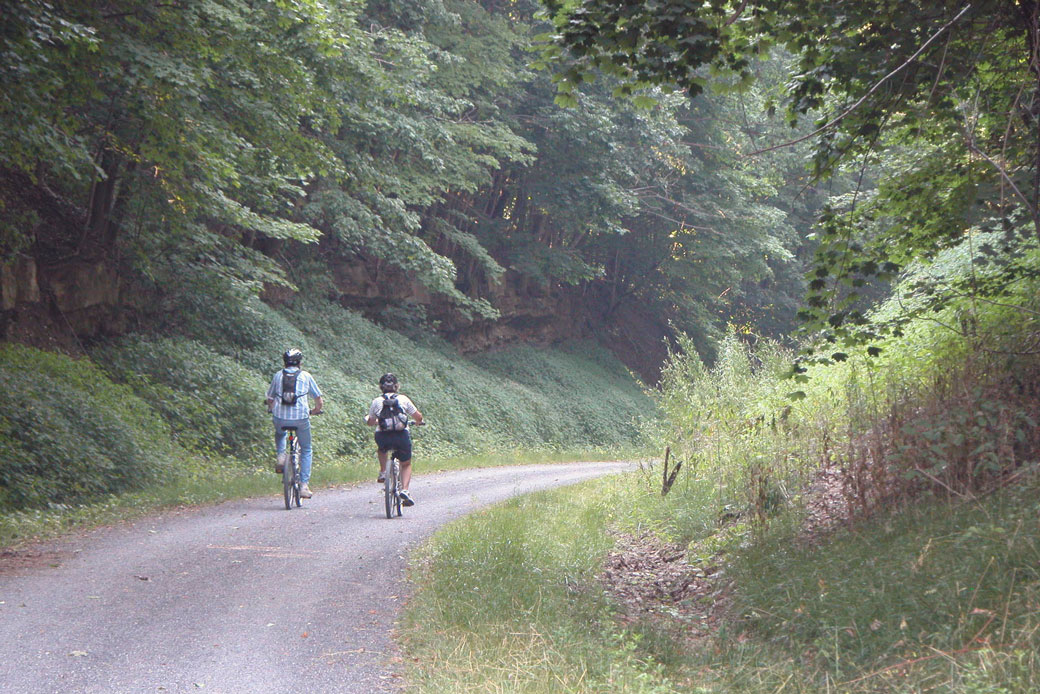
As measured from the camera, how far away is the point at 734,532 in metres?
8.53

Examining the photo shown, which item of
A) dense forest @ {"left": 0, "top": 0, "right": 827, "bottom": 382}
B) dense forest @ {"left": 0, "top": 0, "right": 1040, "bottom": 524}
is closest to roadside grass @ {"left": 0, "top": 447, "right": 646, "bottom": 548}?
dense forest @ {"left": 0, "top": 0, "right": 1040, "bottom": 524}

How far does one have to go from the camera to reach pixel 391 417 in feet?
36.2

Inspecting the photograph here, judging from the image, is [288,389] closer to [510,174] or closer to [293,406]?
[293,406]

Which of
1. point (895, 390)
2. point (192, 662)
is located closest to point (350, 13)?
point (895, 390)

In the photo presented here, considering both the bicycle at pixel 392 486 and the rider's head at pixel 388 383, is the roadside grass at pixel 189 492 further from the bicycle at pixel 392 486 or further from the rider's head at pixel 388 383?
the rider's head at pixel 388 383

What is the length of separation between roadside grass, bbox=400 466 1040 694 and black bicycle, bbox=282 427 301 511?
402 cm

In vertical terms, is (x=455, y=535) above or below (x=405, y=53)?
below

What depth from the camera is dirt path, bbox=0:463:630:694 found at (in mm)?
4984

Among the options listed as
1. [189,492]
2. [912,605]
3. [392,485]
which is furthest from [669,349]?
A: [912,605]

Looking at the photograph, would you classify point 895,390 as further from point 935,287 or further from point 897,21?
point 897,21

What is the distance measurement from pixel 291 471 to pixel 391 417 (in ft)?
5.34

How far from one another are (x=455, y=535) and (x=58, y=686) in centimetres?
475

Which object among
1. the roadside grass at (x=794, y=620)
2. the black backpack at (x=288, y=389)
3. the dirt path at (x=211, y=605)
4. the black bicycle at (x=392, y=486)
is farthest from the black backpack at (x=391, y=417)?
the roadside grass at (x=794, y=620)

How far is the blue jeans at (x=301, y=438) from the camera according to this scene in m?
11.5
